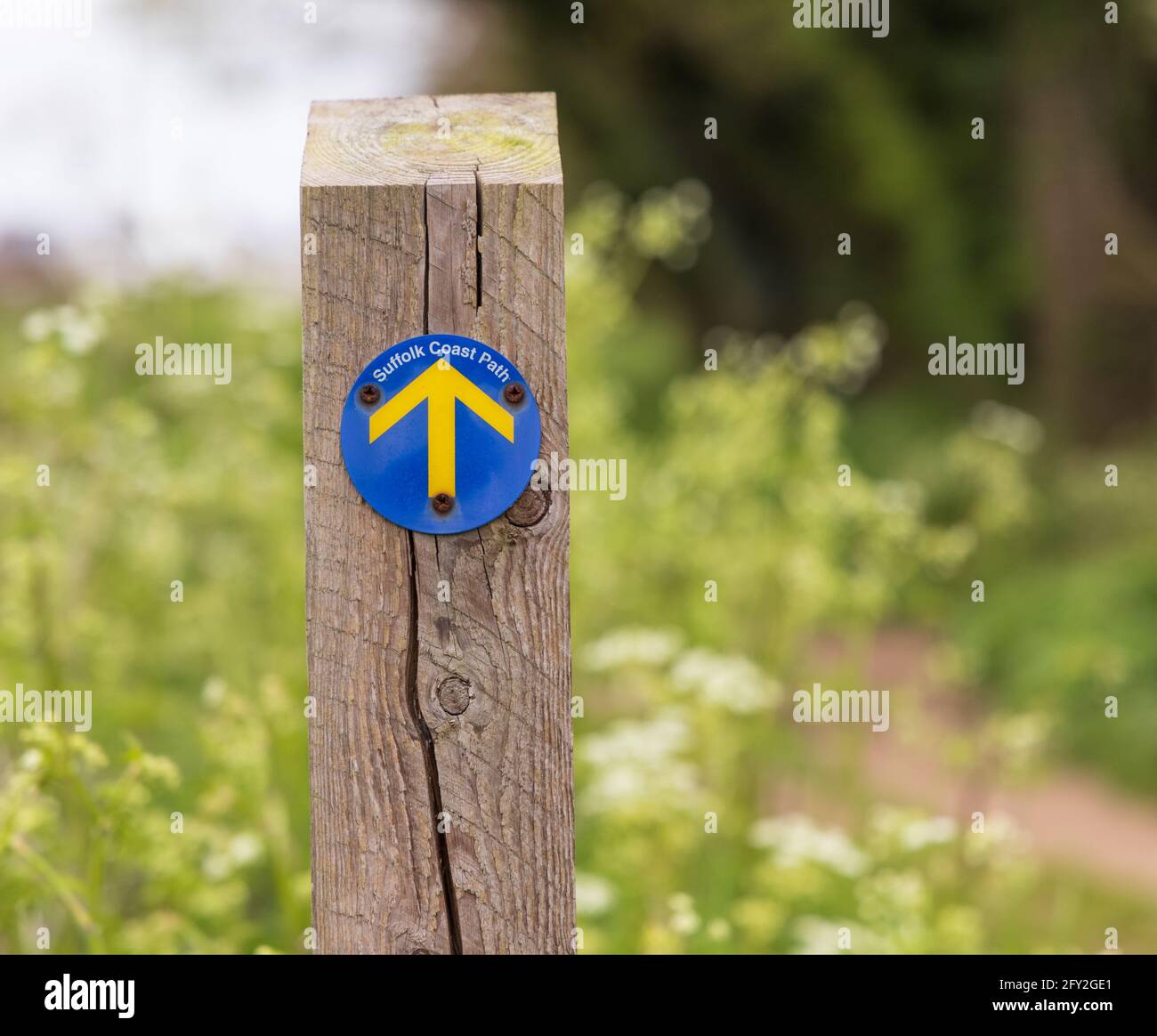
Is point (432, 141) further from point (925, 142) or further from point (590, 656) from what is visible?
point (925, 142)

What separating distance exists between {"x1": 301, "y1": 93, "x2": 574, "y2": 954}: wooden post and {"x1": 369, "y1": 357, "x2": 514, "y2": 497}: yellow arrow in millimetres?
39

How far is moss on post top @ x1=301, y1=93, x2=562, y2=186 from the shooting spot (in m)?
1.18

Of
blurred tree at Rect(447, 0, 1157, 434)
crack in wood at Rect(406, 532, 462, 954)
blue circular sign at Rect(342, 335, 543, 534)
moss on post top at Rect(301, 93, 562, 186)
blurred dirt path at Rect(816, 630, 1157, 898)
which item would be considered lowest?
blurred dirt path at Rect(816, 630, 1157, 898)

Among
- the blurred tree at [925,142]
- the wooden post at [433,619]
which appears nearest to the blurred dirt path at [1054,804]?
the wooden post at [433,619]

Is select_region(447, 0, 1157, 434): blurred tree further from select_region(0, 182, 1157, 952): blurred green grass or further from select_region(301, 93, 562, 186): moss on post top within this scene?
select_region(301, 93, 562, 186): moss on post top

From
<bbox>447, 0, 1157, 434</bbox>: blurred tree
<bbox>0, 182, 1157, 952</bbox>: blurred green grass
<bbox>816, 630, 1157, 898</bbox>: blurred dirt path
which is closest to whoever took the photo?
<bbox>0, 182, 1157, 952</bbox>: blurred green grass

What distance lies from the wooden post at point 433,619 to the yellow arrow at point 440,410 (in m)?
0.04

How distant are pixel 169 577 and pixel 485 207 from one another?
8.87ft

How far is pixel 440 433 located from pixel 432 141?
322mm

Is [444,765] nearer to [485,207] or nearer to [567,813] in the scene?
[567,813]

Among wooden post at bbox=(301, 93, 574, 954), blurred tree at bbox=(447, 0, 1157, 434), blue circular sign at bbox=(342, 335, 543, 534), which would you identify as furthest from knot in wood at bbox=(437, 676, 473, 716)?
blurred tree at bbox=(447, 0, 1157, 434)

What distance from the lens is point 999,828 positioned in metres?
2.07

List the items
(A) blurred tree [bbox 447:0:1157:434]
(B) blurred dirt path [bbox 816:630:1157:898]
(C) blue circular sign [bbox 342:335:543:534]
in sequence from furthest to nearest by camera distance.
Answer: (A) blurred tree [bbox 447:0:1157:434], (B) blurred dirt path [bbox 816:630:1157:898], (C) blue circular sign [bbox 342:335:543:534]
